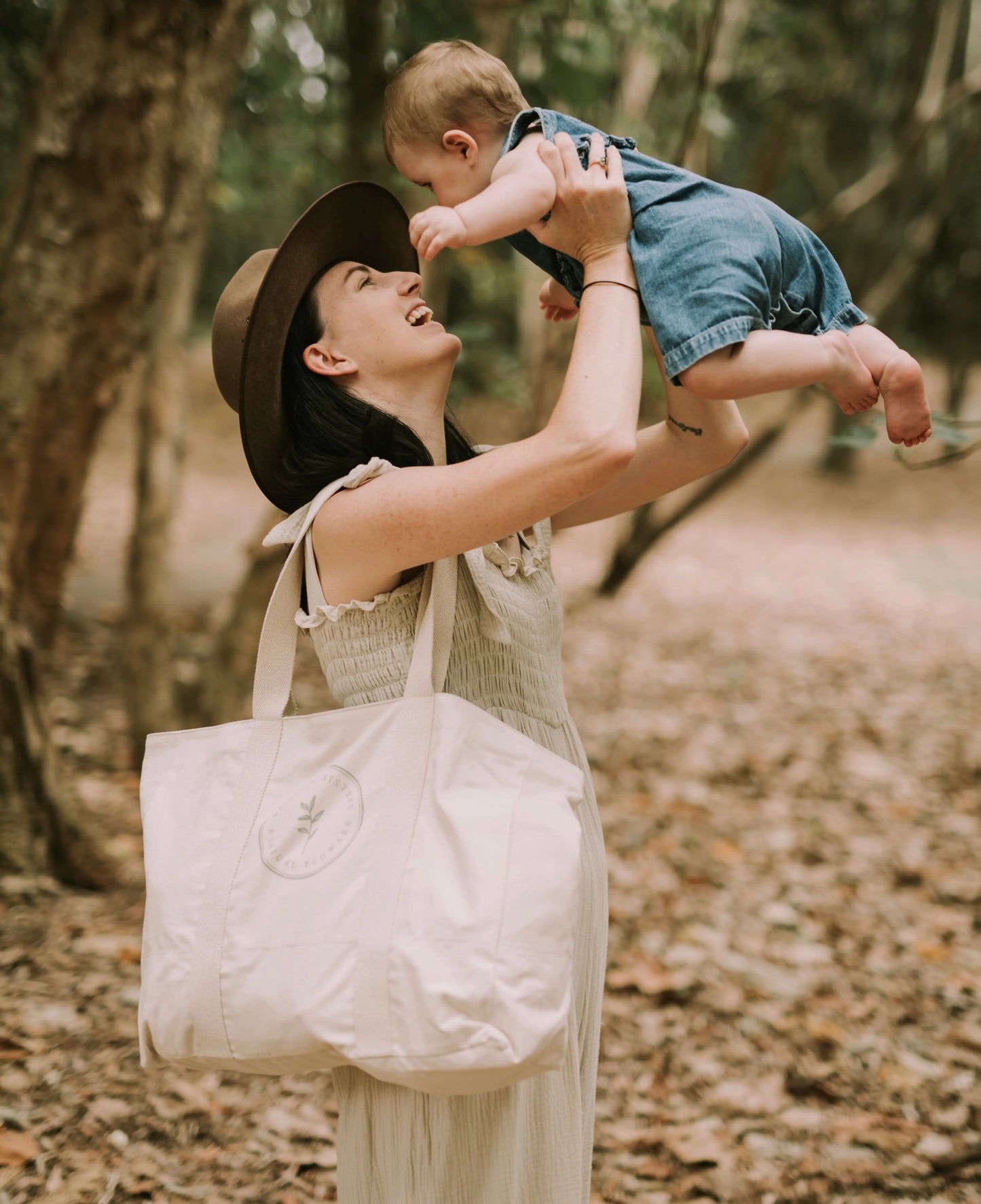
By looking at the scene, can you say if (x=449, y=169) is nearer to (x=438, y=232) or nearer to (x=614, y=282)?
(x=438, y=232)

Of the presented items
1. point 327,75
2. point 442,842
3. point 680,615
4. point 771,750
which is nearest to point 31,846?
point 442,842

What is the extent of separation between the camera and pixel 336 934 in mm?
1452

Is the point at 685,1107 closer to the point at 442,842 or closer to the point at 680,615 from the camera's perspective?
the point at 442,842

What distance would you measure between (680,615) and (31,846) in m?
6.72

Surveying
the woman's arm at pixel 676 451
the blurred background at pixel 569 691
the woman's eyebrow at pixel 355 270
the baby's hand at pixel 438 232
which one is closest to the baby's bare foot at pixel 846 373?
the woman's arm at pixel 676 451

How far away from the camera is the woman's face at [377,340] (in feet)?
5.80

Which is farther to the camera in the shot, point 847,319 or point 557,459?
point 847,319

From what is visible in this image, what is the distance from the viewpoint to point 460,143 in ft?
5.82

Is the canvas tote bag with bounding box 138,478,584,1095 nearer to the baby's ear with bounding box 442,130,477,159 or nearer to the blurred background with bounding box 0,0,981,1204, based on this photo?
the baby's ear with bounding box 442,130,477,159

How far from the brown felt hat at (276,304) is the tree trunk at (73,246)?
5.69ft

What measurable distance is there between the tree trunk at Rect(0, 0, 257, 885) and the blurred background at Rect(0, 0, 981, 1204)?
0.01m

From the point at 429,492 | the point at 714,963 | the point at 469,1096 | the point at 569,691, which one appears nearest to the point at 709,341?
the point at 429,492

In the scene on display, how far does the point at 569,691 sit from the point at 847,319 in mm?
5274

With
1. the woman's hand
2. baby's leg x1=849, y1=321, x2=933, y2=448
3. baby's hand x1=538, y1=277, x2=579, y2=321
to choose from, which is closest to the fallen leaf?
baby's hand x1=538, y1=277, x2=579, y2=321
